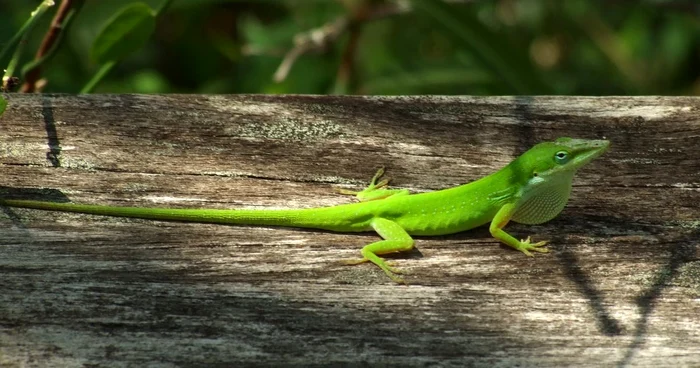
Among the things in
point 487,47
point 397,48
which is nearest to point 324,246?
point 487,47

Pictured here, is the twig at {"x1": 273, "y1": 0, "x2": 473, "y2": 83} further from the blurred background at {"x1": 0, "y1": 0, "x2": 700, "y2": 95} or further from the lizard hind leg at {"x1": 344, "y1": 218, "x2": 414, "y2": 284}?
the lizard hind leg at {"x1": 344, "y1": 218, "x2": 414, "y2": 284}

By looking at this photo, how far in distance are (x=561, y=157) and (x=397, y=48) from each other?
11.2 feet

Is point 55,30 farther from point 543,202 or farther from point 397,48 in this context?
point 397,48

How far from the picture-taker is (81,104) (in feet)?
9.93

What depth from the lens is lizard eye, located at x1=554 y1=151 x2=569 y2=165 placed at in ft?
9.38

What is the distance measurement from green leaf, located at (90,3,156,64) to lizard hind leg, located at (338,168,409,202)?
120cm

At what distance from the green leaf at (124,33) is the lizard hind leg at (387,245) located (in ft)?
4.40

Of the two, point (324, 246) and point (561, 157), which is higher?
point (561, 157)

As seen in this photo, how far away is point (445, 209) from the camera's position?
2.77m

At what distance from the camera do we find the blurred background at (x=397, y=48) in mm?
4762

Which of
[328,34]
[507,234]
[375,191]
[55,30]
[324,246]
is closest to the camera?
[324,246]

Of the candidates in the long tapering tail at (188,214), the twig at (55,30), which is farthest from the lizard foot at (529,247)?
the twig at (55,30)

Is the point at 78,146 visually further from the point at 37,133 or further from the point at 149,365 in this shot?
the point at 149,365

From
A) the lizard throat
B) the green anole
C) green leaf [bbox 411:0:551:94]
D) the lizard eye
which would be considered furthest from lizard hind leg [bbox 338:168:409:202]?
green leaf [bbox 411:0:551:94]
